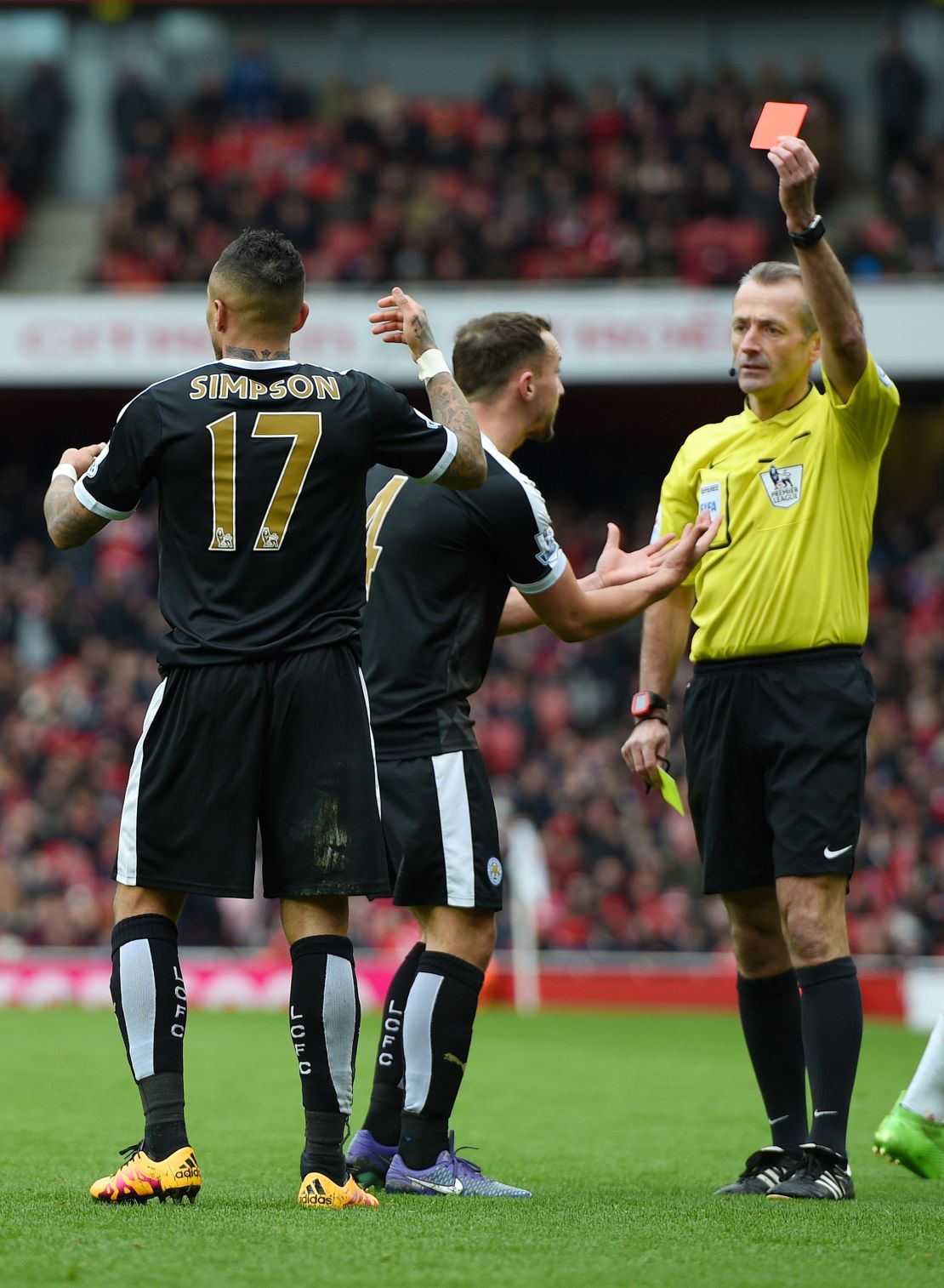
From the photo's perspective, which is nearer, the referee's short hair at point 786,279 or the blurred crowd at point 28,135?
the referee's short hair at point 786,279

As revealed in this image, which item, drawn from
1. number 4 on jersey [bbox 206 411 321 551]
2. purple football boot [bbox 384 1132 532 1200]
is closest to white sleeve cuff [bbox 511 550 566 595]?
number 4 on jersey [bbox 206 411 321 551]

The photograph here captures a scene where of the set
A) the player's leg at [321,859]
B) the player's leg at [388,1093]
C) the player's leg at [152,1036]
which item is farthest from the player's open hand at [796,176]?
the player's leg at [152,1036]

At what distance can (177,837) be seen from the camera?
14.5 feet

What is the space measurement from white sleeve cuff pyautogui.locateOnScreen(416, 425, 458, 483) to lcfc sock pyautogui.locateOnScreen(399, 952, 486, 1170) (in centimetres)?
131

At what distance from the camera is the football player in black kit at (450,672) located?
4.99 m

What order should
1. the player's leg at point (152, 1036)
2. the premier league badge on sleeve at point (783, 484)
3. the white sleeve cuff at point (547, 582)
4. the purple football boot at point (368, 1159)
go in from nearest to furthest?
the player's leg at point (152, 1036), the white sleeve cuff at point (547, 582), the purple football boot at point (368, 1159), the premier league badge on sleeve at point (783, 484)

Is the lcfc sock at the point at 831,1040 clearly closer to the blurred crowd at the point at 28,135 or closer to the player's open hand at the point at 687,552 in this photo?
the player's open hand at the point at 687,552

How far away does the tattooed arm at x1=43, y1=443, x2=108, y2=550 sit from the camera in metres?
4.45

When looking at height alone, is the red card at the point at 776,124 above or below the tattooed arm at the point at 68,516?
above

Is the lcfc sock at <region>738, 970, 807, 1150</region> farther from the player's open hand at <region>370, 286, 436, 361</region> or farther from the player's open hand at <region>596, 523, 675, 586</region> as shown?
the player's open hand at <region>370, 286, 436, 361</region>

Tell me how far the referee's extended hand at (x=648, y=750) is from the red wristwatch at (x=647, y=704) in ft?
0.10

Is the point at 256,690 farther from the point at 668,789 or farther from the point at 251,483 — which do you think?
the point at 668,789

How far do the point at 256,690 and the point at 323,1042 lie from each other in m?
0.81

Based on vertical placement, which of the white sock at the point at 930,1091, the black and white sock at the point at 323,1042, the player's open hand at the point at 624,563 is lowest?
the white sock at the point at 930,1091
